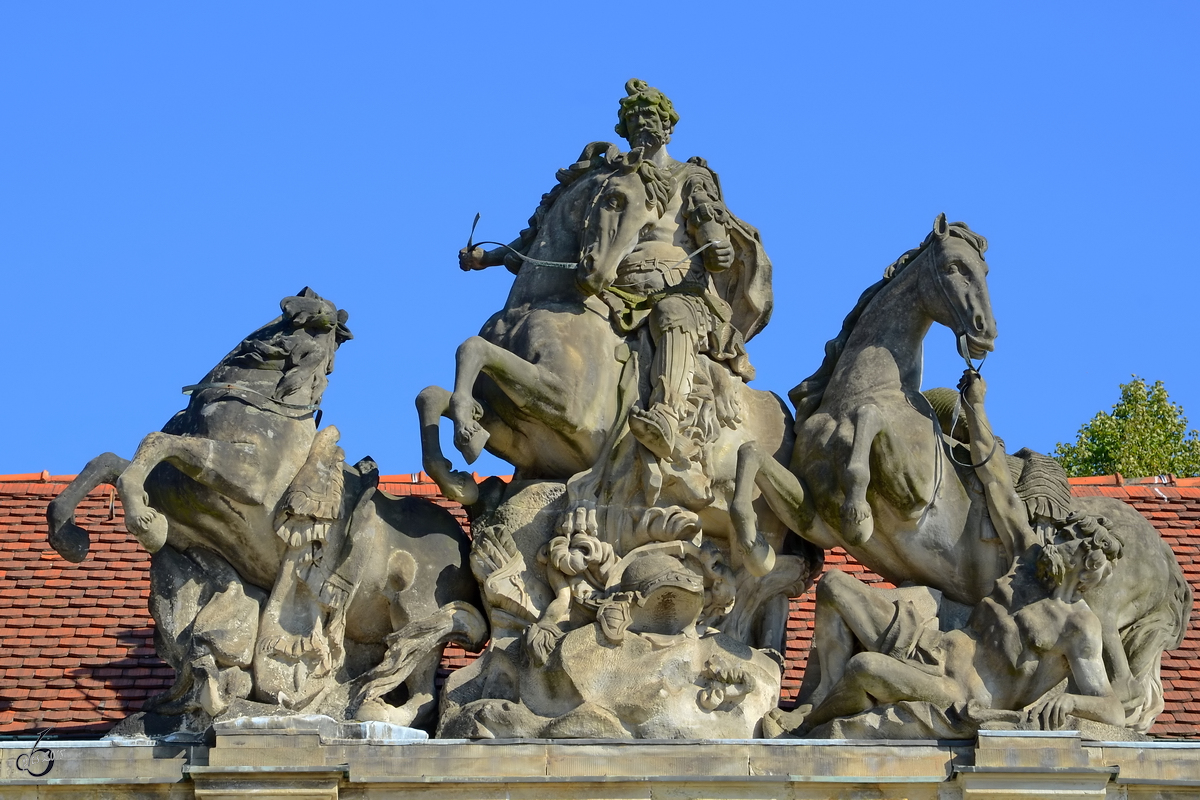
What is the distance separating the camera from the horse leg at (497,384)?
15594mm

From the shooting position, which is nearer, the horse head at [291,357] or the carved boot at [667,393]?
the carved boot at [667,393]

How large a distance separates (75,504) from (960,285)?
5456 millimetres

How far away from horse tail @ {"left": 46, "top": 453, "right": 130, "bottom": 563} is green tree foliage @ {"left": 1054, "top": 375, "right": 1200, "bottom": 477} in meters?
15.4

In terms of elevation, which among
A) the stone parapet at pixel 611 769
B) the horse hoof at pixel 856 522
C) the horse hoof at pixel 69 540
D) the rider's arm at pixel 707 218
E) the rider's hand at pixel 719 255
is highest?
the rider's arm at pixel 707 218

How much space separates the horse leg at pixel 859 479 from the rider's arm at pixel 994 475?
0.60 meters

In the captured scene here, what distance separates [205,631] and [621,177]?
3837mm

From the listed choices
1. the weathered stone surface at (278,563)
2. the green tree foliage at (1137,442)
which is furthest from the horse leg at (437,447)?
the green tree foliage at (1137,442)

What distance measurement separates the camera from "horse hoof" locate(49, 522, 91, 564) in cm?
1514

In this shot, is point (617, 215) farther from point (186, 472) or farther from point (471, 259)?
point (186, 472)

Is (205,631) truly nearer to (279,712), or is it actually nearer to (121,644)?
(279,712)

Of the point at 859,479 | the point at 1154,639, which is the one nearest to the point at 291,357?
the point at 859,479

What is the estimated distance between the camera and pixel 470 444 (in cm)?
1555

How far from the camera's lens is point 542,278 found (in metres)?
16.6

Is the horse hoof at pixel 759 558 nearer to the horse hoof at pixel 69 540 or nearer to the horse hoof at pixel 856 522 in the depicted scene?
the horse hoof at pixel 856 522
